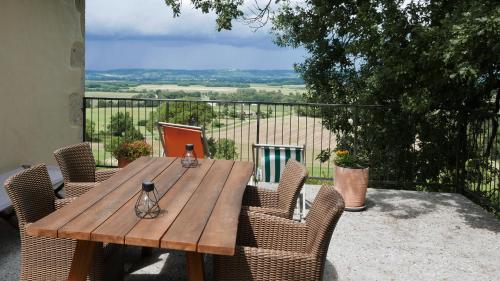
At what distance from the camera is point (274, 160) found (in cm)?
467

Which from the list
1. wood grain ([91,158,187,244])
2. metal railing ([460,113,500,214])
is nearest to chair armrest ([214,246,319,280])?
wood grain ([91,158,187,244])

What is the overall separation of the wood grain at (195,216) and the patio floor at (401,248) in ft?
2.41

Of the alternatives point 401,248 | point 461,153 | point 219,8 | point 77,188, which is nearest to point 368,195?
point 461,153

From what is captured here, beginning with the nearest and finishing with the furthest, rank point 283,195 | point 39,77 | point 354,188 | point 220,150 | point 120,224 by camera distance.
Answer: point 120,224 → point 283,195 → point 354,188 → point 39,77 → point 220,150

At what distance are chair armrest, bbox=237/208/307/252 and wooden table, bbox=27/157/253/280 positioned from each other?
0.16m

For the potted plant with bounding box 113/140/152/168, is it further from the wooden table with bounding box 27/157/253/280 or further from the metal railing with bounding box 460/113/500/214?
the metal railing with bounding box 460/113/500/214

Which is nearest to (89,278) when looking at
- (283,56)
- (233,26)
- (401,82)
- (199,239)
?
(199,239)

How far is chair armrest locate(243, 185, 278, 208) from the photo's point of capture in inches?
123

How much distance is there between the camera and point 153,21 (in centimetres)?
3312

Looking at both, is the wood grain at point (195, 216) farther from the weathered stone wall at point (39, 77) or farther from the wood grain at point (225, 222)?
the weathered stone wall at point (39, 77)

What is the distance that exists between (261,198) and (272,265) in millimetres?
1054

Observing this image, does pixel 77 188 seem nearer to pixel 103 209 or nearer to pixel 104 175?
pixel 104 175

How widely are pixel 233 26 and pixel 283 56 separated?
2552 millimetres

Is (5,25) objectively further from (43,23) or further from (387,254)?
(387,254)
